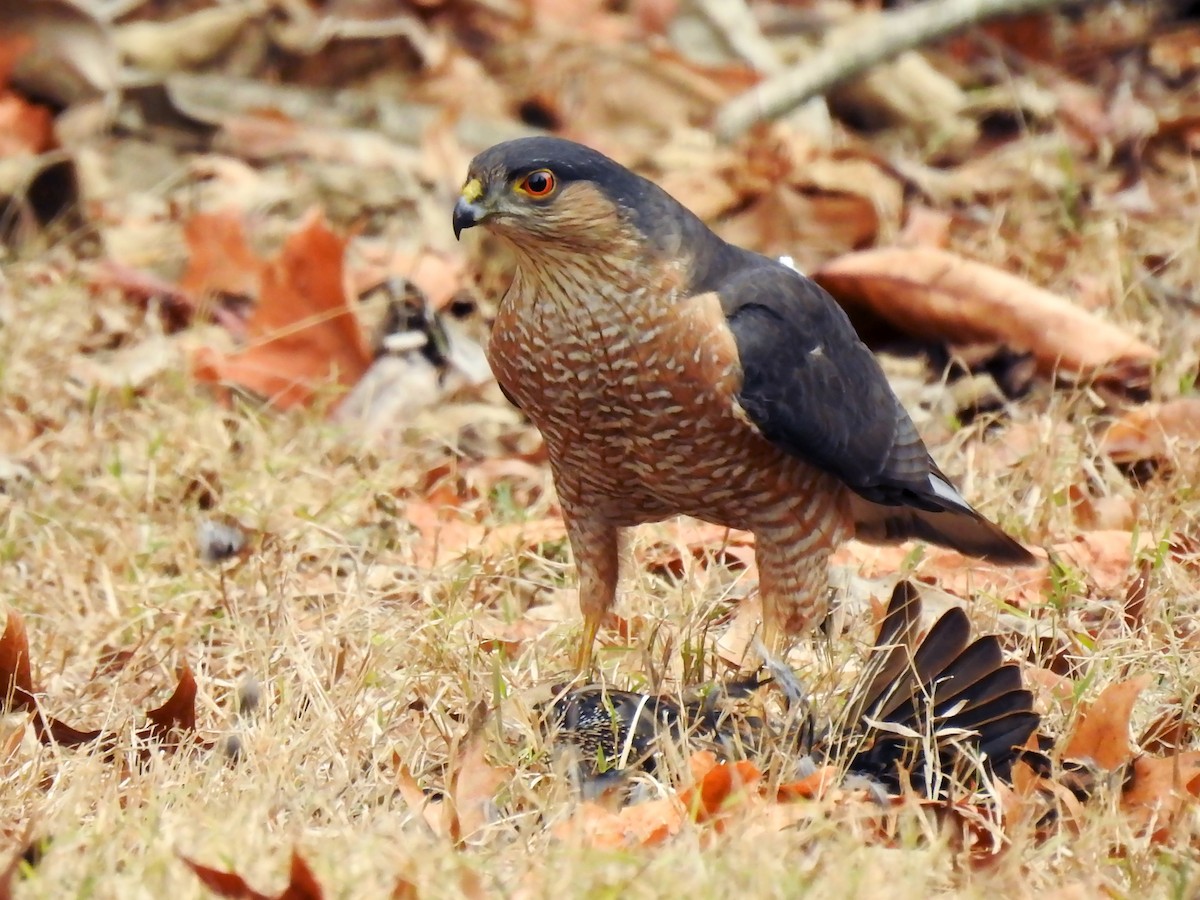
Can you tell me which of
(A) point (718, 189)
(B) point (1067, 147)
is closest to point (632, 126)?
(A) point (718, 189)

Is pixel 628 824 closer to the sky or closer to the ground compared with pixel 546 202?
closer to the ground

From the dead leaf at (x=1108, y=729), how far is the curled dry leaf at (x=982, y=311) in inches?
82.2

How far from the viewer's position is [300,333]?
5.96m

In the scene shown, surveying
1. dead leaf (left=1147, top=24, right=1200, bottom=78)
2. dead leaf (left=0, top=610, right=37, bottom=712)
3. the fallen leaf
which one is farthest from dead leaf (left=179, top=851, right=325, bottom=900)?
dead leaf (left=1147, top=24, right=1200, bottom=78)

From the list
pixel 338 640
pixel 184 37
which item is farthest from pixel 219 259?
pixel 338 640

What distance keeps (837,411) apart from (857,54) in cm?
357

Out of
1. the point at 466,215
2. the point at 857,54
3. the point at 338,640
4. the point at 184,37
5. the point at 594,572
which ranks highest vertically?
the point at 466,215

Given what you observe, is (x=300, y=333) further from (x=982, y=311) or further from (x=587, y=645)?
(x=982, y=311)

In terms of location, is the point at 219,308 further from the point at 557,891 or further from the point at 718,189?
the point at 557,891

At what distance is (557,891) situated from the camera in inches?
114

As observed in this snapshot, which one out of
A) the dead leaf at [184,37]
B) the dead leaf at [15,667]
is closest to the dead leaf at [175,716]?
the dead leaf at [15,667]

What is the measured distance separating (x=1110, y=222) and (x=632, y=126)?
2.29m

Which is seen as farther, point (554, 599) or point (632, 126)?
point (632, 126)

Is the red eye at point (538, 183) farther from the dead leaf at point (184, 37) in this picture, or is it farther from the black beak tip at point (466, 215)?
the dead leaf at point (184, 37)
